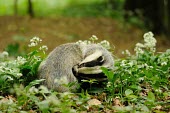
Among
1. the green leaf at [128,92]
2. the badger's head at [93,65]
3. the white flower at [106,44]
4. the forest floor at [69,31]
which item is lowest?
the green leaf at [128,92]

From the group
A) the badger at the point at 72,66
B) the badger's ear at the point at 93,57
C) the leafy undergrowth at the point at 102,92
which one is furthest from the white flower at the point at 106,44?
the badger's ear at the point at 93,57

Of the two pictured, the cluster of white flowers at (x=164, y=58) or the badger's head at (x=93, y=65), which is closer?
the badger's head at (x=93, y=65)

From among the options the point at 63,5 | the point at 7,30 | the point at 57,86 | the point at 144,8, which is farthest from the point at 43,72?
the point at 63,5

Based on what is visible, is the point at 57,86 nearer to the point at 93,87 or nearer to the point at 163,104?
the point at 93,87

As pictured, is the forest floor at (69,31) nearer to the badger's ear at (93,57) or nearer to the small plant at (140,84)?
the small plant at (140,84)

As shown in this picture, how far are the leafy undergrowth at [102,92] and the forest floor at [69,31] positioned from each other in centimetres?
1040

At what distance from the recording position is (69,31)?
1903cm

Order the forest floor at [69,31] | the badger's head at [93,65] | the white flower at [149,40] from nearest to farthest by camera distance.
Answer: the badger's head at [93,65] → the white flower at [149,40] → the forest floor at [69,31]

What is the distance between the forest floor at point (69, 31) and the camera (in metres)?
17.5

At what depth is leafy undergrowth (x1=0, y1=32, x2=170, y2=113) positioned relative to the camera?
4.58m

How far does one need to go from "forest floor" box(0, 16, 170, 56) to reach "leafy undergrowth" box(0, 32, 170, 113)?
10.4 metres

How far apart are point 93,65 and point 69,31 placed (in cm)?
1393

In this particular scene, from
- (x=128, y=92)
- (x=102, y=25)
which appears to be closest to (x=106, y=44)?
(x=128, y=92)

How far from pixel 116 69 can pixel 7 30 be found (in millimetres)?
13299
